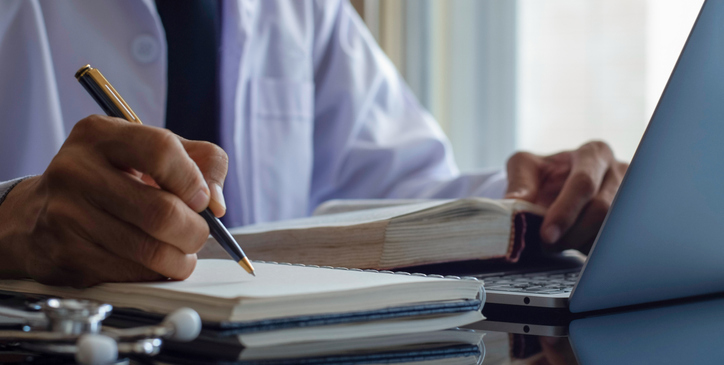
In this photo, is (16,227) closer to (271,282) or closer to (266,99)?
(271,282)

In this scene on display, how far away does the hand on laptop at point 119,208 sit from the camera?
35 cm

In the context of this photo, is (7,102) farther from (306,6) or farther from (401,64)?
(401,64)

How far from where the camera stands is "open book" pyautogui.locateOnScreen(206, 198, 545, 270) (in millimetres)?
503

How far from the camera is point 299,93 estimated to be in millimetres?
1265

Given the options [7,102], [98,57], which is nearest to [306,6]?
[98,57]

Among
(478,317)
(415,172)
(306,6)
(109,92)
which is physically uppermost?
(306,6)

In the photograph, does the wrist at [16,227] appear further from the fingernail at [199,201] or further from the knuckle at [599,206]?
the knuckle at [599,206]

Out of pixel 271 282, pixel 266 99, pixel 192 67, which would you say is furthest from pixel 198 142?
pixel 266 99

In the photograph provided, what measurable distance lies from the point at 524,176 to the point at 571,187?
0.48 ft

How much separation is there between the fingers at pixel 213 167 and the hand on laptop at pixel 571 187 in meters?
0.36

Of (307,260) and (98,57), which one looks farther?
(98,57)

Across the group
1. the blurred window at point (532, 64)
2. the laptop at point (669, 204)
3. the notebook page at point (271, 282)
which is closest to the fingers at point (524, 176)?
the laptop at point (669, 204)

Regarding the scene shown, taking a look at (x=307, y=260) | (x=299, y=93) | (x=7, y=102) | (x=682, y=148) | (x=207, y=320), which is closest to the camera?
→ (x=207, y=320)

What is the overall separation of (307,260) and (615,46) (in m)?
1.72
